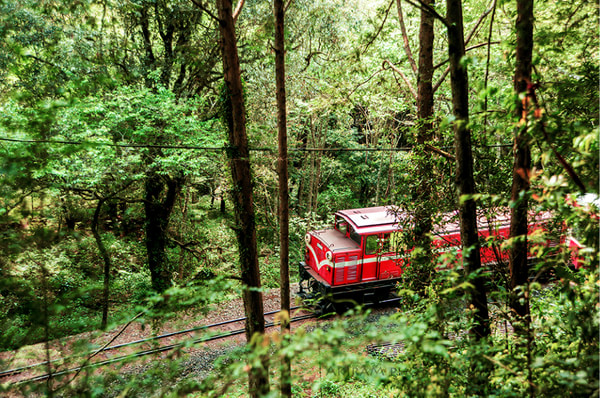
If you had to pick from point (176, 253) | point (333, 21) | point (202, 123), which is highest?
point (333, 21)

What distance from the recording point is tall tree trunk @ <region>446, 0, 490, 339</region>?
3.35m

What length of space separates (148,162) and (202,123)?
1767 mm

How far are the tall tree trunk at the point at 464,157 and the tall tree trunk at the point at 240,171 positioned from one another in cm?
303

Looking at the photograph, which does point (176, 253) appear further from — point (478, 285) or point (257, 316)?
point (478, 285)

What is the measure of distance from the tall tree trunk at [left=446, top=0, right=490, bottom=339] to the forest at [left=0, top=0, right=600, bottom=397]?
22 mm

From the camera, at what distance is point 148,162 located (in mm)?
9508

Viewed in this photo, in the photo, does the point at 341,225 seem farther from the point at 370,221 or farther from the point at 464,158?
the point at 464,158

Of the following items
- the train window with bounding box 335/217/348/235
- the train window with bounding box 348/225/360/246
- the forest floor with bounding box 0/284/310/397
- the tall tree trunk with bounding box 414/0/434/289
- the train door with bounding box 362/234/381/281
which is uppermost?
the tall tree trunk with bounding box 414/0/434/289

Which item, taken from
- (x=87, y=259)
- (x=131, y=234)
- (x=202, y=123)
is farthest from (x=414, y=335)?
(x=131, y=234)

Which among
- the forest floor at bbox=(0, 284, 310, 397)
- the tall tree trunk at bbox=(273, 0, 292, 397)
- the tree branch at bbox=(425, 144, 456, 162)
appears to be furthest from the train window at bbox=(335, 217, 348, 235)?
the tree branch at bbox=(425, 144, 456, 162)

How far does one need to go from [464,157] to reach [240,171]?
3276 mm

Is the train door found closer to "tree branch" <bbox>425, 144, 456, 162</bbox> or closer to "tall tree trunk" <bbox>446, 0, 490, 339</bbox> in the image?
"tree branch" <bbox>425, 144, 456, 162</bbox>

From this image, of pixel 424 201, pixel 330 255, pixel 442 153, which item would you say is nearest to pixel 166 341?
pixel 330 255

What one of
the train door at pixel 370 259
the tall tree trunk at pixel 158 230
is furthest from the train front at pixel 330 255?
the tall tree trunk at pixel 158 230
